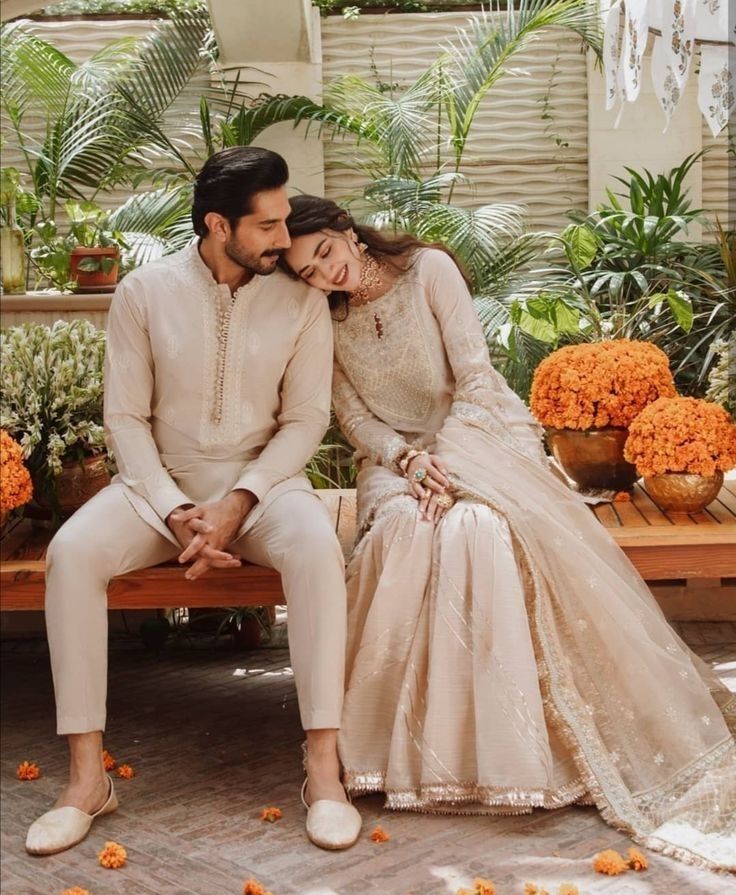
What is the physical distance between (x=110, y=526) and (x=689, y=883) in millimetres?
1591

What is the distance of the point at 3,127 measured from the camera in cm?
701

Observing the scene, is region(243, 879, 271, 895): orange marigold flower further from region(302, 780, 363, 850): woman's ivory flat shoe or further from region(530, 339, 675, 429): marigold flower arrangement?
region(530, 339, 675, 429): marigold flower arrangement

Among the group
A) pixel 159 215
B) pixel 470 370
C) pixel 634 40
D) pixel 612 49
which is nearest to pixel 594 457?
pixel 470 370

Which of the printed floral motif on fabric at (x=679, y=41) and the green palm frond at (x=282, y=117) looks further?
the green palm frond at (x=282, y=117)

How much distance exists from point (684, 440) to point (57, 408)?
5.88ft

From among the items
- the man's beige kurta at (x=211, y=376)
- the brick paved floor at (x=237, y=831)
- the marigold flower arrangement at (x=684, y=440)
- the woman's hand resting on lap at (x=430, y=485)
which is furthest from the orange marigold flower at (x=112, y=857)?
the marigold flower arrangement at (x=684, y=440)

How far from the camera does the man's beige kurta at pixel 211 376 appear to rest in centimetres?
347

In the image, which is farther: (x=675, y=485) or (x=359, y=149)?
(x=359, y=149)

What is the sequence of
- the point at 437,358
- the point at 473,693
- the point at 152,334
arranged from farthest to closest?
the point at 437,358 < the point at 152,334 < the point at 473,693

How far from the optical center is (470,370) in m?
3.64

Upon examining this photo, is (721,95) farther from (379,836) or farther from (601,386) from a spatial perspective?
(379,836)

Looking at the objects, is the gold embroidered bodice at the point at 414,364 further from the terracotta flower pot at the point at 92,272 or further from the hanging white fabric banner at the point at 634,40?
the terracotta flower pot at the point at 92,272

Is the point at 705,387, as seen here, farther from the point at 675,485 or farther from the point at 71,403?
the point at 71,403

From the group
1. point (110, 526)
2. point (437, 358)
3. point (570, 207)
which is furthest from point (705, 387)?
point (110, 526)
